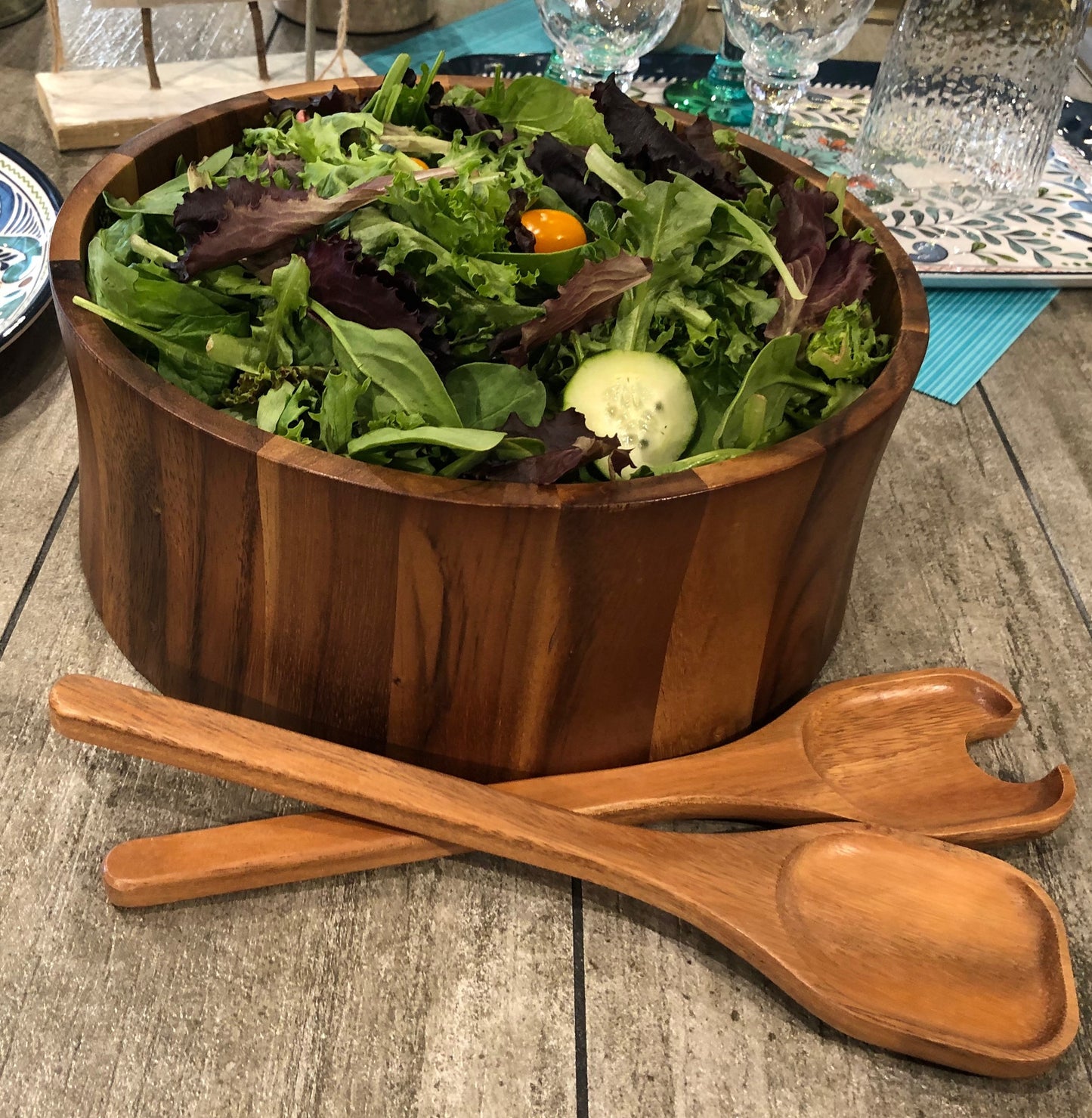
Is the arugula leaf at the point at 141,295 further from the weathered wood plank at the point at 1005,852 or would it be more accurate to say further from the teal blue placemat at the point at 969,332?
the teal blue placemat at the point at 969,332

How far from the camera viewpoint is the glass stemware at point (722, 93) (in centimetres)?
148

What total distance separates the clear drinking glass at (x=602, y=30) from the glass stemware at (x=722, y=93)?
0.77 ft

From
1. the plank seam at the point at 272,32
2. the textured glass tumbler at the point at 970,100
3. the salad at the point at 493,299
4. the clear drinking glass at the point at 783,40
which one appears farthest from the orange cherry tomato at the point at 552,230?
the plank seam at the point at 272,32

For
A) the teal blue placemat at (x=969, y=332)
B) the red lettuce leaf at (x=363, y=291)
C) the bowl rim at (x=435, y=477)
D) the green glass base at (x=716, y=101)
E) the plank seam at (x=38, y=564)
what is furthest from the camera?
the green glass base at (x=716, y=101)

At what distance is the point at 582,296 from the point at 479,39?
120 cm

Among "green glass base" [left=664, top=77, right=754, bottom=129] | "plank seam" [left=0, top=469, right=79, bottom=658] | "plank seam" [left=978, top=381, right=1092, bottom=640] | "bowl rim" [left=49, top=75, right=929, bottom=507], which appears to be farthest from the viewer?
"green glass base" [left=664, top=77, right=754, bottom=129]

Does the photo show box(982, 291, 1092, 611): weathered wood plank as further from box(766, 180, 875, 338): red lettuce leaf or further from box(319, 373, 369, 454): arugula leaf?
box(319, 373, 369, 454): arugula leaf

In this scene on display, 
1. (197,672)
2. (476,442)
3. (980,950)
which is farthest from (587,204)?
(980,950)

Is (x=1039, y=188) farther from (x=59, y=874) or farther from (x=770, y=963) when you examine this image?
(x=59, y=874)

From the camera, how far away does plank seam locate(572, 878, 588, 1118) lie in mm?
565

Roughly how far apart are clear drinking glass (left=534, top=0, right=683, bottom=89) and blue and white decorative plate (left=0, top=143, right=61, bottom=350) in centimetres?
59

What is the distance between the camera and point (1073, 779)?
716 mm

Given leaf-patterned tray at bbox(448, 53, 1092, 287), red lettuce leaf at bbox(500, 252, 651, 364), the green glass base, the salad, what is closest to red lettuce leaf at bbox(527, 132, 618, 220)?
the salad

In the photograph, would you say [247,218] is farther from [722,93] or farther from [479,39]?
[479,39]
